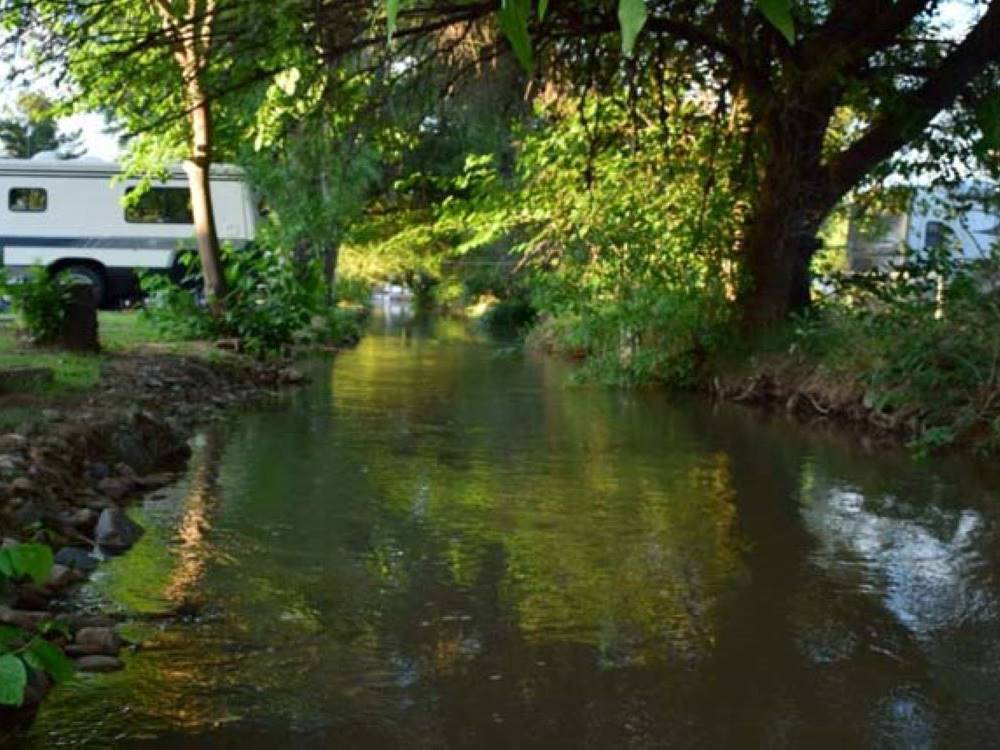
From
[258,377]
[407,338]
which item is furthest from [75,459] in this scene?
[407,338]

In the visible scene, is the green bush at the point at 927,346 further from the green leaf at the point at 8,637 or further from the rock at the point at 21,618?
the green leaf at the point at 8,637

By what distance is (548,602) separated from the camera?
567 centimetres

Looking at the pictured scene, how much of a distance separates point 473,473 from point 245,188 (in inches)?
653

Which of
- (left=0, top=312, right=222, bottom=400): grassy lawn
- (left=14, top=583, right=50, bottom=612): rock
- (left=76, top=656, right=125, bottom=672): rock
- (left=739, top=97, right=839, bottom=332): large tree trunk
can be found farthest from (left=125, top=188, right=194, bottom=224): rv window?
(left=76, top=656, right=125, bottom=672): rock

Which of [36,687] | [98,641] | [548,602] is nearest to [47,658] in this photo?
[36,687]

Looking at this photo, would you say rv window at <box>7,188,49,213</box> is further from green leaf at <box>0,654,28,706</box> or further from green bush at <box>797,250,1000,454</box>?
green leaf at <box>0,654,28,706</box>

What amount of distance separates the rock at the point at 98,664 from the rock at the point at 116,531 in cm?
183

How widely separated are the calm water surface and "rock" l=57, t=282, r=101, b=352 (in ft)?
9.90

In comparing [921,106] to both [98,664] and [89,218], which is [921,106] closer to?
[98,664]

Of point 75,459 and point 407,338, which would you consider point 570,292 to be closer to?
point 75,459

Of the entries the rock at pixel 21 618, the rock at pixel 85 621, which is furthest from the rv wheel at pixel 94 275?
the rock at pixel 21 618

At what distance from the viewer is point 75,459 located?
7746 mm

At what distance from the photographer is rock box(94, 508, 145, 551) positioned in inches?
254

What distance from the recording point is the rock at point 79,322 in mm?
12492
